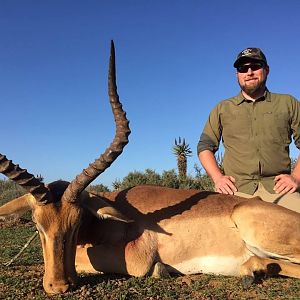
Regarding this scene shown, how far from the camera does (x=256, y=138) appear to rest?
689 cm

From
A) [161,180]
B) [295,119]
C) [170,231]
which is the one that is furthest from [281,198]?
[161,180]

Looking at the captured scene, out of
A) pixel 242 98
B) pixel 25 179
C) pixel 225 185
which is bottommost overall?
pixel 225 185

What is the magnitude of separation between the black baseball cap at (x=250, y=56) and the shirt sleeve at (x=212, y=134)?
863 millimetres

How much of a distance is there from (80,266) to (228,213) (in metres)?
2.10

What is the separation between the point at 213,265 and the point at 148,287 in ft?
3.72

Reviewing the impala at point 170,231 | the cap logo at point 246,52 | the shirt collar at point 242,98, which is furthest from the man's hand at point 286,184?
the cap logo at point 246,52

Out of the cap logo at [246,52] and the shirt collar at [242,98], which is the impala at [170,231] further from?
the cap logo at [246,52]

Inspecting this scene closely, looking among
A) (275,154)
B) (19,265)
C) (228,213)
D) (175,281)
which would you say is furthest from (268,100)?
(19,265)

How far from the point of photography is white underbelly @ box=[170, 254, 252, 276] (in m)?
5.89

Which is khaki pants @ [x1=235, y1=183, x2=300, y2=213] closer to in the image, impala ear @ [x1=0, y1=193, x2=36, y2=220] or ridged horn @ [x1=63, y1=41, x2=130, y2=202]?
ridged horn @ [x1=63, y1=41, x2=130, y2=202]

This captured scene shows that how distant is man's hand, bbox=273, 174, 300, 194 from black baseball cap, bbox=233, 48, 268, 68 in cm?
184

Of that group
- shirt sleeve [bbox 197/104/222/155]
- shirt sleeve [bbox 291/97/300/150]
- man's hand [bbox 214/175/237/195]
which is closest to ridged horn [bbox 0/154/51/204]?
man's hand [bbox 214/175/237/195]

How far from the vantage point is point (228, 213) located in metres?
6.05

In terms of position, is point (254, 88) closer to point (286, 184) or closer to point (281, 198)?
point (286, 184)
